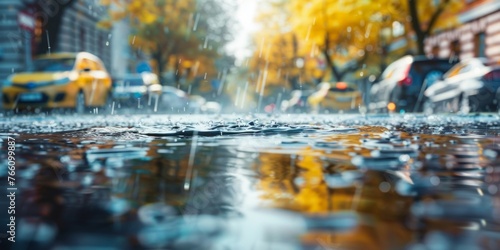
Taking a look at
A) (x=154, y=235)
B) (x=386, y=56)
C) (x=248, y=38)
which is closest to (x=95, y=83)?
(x=154, y=235)

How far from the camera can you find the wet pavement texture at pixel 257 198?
64.2 inches

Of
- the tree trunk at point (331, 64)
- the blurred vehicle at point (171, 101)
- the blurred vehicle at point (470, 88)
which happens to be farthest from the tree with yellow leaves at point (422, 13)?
the tree trunk at point (331, 64)

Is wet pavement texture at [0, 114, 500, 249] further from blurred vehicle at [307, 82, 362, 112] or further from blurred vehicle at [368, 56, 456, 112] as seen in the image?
blurred vehicle at [307, 82, 362, 112]

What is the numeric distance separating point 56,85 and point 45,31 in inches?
205

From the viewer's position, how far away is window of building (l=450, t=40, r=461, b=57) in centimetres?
2950

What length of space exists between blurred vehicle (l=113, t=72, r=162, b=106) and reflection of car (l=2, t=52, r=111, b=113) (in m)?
4.44

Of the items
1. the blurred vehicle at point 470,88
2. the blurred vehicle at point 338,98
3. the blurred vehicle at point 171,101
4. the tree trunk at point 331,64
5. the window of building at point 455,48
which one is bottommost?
the blurred vehicle at point 171,101

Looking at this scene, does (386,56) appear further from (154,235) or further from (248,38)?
(154,235)

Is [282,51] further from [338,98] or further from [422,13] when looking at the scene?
[422,13]

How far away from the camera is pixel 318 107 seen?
24.8 metres

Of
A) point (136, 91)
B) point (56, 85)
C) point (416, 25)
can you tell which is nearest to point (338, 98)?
point (416, 25)

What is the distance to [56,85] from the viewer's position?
1634cm

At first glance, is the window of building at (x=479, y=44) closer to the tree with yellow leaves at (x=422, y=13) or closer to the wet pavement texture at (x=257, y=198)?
the tree with yellow leaves at (x=422, y=13)

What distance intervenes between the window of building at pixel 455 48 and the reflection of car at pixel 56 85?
1735cm
